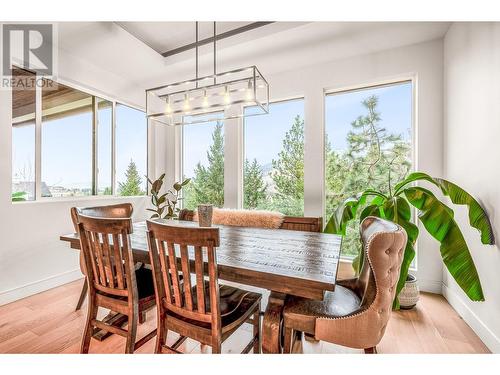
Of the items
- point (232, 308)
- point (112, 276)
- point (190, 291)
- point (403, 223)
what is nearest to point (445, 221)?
point (403, 223)

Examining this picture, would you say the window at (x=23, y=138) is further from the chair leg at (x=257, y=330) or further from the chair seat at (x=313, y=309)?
the chair seat at (x=313, y=309)

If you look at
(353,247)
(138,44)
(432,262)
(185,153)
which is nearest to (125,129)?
(185,153)

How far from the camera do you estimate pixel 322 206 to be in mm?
3236

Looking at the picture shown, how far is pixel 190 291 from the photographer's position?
4.17 ft

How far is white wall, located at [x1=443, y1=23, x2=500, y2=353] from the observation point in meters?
1.79

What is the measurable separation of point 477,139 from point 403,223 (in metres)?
0.90

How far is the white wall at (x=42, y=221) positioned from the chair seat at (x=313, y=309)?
2853 millimetres

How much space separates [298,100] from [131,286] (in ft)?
10.0

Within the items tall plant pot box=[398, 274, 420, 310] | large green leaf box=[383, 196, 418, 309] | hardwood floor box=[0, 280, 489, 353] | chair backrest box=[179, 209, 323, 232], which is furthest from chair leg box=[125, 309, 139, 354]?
tall plant pot box=[398, 274, 420, 310]

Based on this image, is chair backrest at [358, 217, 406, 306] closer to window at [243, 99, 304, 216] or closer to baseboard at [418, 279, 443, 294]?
baseboard at [418, 279, 443, 294]

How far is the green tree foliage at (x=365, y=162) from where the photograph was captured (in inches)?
116

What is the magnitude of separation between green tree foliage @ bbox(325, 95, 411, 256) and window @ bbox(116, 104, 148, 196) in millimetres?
2978

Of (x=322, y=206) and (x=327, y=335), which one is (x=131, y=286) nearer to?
→ (x=327, y=335)

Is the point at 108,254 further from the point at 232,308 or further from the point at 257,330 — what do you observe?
the point at 257,330
